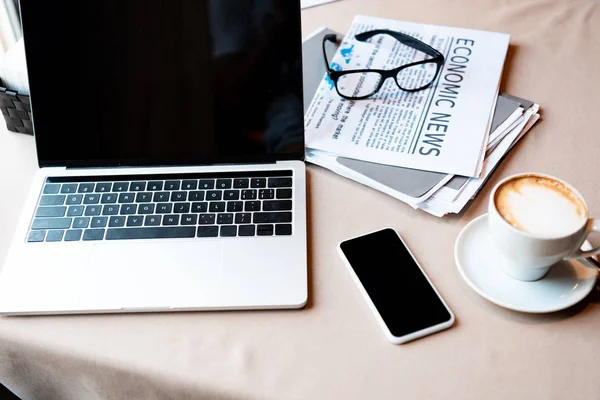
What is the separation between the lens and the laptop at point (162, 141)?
0.59m

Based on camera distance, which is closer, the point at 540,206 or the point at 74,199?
the point at 540,206

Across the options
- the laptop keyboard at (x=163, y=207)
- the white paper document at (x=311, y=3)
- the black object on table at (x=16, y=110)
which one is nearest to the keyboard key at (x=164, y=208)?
the laptop keyboard at (x=163, y=207)

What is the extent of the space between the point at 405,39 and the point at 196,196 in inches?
15.3

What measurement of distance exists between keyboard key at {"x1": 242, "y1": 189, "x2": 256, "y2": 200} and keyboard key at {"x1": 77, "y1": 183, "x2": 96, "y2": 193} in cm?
17

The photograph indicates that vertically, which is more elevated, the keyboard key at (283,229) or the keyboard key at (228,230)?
the keyboard key at (283,229)

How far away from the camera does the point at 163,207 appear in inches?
25.0

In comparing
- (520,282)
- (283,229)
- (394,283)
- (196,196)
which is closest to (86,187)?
(196,196)

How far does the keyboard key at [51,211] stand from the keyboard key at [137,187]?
0.24 feet

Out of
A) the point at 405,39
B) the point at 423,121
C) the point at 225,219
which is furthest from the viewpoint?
the point at 405,39

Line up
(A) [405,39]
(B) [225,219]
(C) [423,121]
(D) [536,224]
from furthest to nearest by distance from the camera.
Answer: (A) [405,39] → (C) [423,121] → (B) [225,219] → (D) [536,224]

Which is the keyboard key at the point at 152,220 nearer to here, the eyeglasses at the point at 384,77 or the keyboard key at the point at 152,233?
the keyboard key at the point at 152,233

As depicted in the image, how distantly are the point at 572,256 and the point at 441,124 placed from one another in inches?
9.6

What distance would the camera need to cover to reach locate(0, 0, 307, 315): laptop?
0.59 m

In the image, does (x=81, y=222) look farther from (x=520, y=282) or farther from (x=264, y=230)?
(x=520, y=282)
